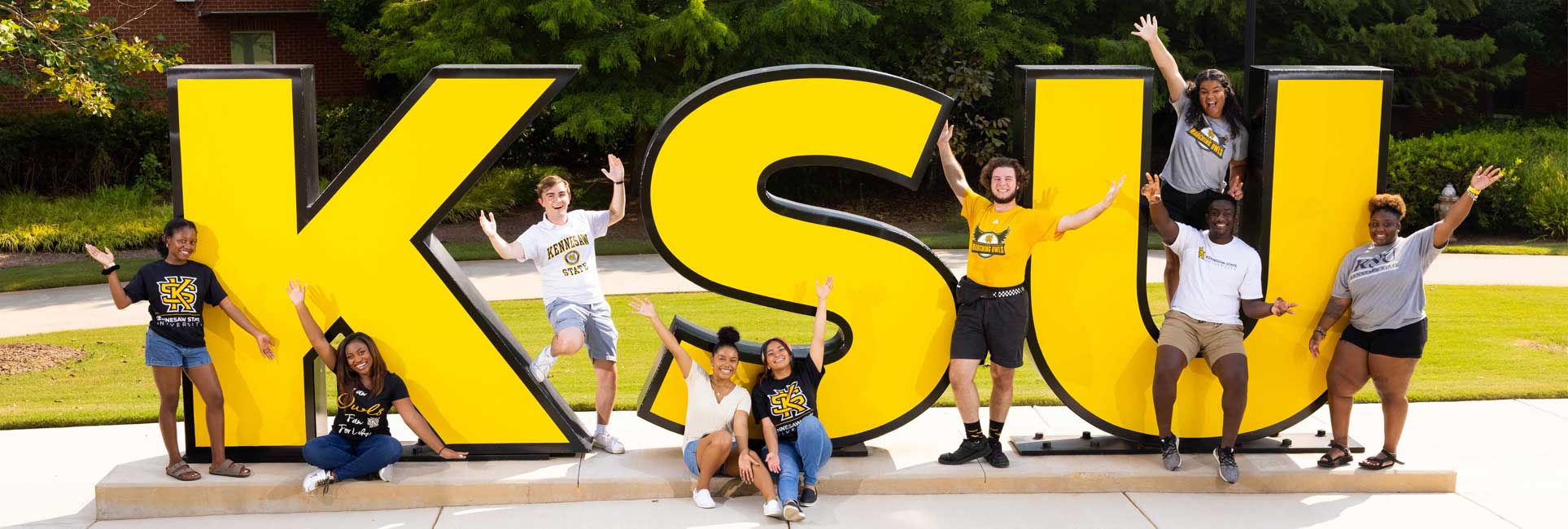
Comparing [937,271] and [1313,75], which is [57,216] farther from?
[1313,75]

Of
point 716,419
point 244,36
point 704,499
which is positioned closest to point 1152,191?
point 716,419

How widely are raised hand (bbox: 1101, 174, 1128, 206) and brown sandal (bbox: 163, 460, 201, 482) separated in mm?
4784

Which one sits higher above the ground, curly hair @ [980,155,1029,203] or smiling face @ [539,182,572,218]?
curly hair @ [980,155,1029,203]

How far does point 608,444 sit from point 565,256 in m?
1.09

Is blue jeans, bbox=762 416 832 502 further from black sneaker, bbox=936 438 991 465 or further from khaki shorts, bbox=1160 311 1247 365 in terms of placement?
khaki shorts, bbox=1160 311 1247 365

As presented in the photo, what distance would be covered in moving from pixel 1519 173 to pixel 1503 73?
444cm

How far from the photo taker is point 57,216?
1728cm

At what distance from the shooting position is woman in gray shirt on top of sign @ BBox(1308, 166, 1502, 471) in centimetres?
631

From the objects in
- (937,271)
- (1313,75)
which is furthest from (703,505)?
(1313,75)

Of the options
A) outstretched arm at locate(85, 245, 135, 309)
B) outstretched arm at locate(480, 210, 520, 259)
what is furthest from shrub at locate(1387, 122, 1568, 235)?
outstretched arm at locate(85, 245, 135, 309)

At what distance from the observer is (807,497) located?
616 centimetres

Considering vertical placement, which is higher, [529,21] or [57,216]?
[529,21]

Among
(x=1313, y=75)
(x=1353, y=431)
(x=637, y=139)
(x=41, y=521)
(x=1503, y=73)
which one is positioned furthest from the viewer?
(x=1503, y=73)

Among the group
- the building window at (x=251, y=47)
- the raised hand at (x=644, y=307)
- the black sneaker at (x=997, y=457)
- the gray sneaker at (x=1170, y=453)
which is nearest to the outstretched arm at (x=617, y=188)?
the raised hand at (x=644, y=307)
